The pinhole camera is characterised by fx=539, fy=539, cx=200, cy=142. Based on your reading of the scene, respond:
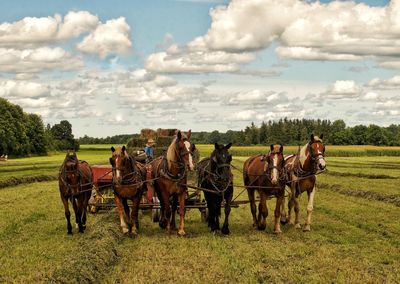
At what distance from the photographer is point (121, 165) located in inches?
640

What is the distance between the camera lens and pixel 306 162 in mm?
17391

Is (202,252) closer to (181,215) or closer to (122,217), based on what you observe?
(181,215)

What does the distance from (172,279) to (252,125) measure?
18355cm

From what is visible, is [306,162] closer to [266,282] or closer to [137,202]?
[137,202]

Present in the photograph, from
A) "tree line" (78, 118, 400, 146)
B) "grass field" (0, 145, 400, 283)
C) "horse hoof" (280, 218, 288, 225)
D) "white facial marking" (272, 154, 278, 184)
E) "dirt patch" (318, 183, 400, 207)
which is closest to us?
"grass field" (0, 145, 400, 283)

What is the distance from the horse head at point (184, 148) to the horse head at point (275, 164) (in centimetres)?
239

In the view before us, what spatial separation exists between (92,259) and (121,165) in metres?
4.91

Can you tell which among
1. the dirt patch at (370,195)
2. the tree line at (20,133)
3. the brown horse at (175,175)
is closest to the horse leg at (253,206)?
the brown horse at (175,175)

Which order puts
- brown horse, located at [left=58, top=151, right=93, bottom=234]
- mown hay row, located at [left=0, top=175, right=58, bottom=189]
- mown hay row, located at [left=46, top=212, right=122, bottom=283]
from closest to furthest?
mown hay row, located at [left=46, top=212, right=122, bottom=283], brown horse, located at [left=58, top=151, right=93, bottom=234], mown hay row, located at [left=0, top=175, right=58, bottom=189]

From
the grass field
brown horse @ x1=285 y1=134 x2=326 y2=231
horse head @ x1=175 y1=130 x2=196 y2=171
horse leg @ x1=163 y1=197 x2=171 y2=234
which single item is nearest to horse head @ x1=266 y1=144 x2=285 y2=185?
brown horse @ x1=285 y1=134 x2=326 y2=231

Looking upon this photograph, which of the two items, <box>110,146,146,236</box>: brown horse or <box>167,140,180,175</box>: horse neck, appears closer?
<box>110,146,146,236</box>: brown horse

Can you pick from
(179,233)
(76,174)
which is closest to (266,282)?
(179,233)

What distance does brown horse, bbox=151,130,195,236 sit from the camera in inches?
628

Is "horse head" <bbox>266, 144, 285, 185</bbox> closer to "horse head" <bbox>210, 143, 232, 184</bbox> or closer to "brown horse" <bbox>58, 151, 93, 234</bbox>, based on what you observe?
"horse head" <bbox>210, 143, 232, 184</bbox>
